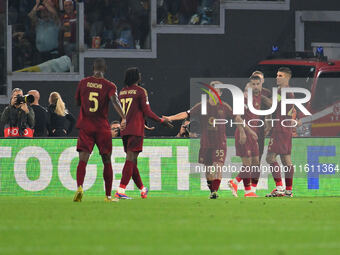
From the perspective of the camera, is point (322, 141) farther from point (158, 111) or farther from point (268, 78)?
point (158, 111)

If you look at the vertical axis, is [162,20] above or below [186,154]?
above

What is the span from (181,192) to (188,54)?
25.2ft

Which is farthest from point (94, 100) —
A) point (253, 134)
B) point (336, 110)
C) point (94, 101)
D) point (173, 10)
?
point (173, 10)

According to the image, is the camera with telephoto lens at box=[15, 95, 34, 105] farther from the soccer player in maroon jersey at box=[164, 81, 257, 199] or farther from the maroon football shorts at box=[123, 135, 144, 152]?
the maroon football shorts at box=[123, 135, 144, 152]

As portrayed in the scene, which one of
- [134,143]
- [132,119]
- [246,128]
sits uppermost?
[132,119]

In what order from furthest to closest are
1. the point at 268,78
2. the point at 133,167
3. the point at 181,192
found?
the point at 268,78, the point at 181,192, the point at 133,167

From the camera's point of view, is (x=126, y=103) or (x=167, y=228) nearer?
(x=167, y=228)

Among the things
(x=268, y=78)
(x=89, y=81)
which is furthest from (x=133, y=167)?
(x=268, y=78)

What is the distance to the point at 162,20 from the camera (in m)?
23.8

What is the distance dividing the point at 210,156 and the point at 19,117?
3724mm

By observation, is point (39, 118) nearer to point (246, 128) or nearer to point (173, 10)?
point (246, 128)

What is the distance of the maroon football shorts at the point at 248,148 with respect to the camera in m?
17.3

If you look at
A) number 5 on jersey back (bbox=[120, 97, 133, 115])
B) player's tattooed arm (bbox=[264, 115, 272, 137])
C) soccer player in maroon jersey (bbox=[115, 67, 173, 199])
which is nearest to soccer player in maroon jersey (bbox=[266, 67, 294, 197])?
player's tattooed arm (bbox=[264, 115, 272, 137])

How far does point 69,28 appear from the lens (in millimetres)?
22688
